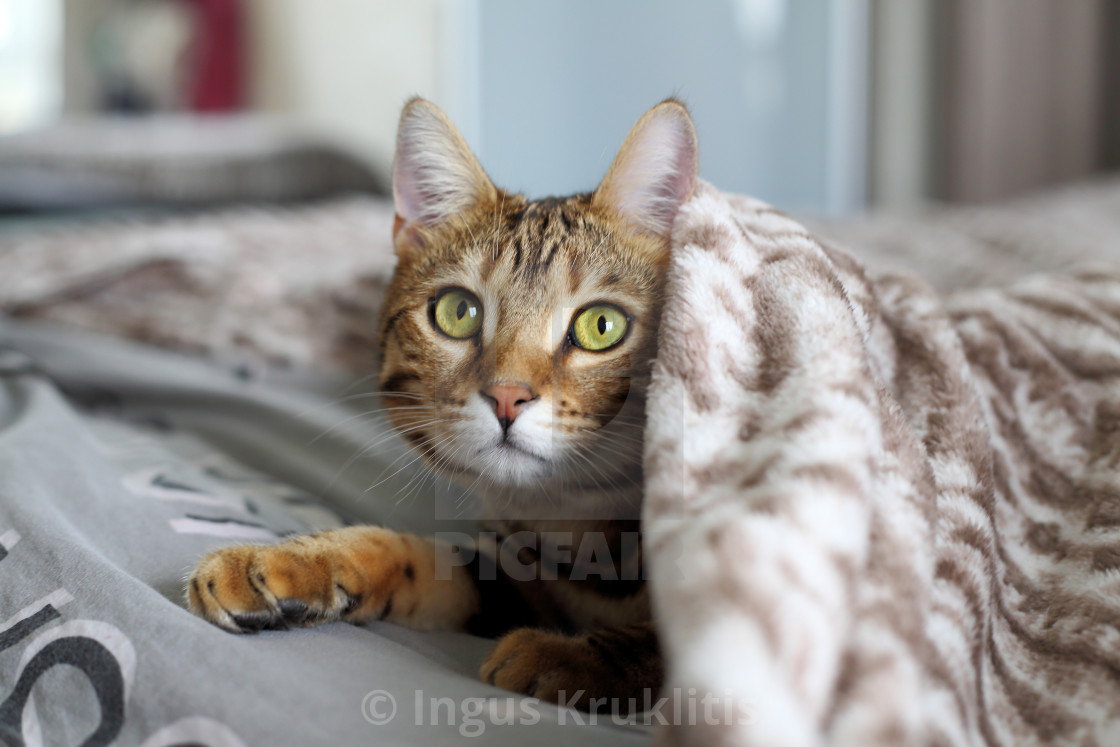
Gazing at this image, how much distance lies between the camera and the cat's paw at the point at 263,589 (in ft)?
2.02

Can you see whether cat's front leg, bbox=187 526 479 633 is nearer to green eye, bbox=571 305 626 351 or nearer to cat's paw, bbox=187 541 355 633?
cat's paw, bbox=187 541 355 633

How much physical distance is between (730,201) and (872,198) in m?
3.66

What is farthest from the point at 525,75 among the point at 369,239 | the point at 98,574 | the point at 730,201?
the point at 98,574

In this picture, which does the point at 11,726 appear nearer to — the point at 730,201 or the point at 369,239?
the point at 730,201

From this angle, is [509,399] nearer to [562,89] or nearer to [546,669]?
[546,669]

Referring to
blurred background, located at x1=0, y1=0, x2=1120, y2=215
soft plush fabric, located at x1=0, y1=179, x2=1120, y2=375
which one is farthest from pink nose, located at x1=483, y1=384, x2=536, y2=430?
blurred background, located at x1=0, y1=0, x2=1120, y2=215

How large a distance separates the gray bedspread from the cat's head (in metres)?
0.16

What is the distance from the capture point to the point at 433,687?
22.3 inches

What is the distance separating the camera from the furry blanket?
0.41m

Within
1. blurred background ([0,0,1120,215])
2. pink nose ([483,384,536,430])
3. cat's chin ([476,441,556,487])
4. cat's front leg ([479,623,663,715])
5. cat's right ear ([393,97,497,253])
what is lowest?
cat's front leg ([479,623,663,715])

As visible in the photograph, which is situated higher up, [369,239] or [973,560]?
[369,239]

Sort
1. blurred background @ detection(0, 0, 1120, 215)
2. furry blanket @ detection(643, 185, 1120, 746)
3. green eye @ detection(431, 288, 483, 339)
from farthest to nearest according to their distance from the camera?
1. blurred background @ detection(0, 0, 1120, 215)
2. green eye @ detection(431, 288, 483, 339)
3. furry blanket @ detection(643, 185, 1120, 746)

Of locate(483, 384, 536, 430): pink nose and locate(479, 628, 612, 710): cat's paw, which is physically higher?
locate(483, 384, 536, 430): pink nose

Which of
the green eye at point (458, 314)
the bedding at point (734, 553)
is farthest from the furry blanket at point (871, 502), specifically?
the green eye at point (458, 314)
